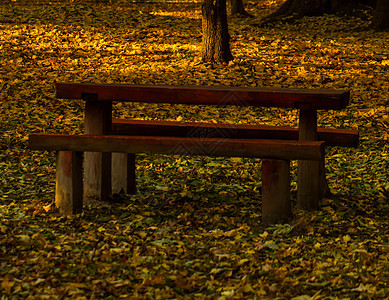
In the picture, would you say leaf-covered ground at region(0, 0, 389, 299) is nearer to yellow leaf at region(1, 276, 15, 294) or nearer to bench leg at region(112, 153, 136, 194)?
yellow leaf at region(1, 276, 15, 294)

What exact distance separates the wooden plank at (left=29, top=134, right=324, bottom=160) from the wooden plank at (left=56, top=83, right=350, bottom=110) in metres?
0.34

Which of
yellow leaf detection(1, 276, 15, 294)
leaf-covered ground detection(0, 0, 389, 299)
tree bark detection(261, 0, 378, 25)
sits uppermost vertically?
tree bark detection(261, 0, 378, 25)

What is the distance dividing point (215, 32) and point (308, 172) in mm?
6315

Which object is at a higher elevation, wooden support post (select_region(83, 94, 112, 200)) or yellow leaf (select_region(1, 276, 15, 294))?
wooden support post (select_region(83, 94, 112, 200))

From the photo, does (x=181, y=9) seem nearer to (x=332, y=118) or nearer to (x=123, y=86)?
(x=332, y=118)

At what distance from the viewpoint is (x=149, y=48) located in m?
13.0

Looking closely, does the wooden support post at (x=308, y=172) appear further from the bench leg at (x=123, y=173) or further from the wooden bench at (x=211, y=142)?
the bench leg at (x=123, y=173)

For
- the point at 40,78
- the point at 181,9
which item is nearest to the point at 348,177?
the point at 40,78

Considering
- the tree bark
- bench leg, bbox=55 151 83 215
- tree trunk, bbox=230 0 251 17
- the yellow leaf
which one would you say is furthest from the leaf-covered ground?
tree trunk, bbox=230 0 251 17

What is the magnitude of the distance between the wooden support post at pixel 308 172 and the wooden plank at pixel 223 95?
24 cm

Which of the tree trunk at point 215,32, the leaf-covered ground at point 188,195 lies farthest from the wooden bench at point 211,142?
the tree trunk at point 215,32

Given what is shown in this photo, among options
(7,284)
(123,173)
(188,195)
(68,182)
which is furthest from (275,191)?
(7,284)

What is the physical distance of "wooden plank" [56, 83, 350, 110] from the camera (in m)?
5.62

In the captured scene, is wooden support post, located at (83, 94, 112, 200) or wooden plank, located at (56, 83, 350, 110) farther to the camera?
wooden support post, located at (83, 94, 112, 200)
